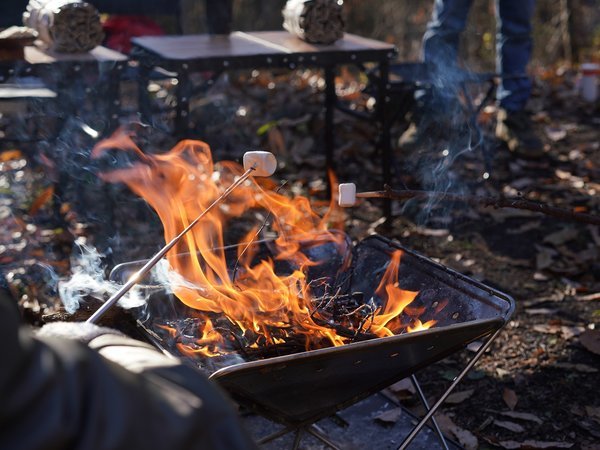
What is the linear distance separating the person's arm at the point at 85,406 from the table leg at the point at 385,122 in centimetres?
406

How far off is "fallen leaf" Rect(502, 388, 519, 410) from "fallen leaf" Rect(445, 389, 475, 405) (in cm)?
15

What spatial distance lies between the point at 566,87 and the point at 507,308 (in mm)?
6691

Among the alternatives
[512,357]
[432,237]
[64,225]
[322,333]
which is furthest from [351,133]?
[322,333]

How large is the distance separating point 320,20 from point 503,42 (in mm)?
2093

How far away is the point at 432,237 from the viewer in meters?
5.28

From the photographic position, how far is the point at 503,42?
21.5ft

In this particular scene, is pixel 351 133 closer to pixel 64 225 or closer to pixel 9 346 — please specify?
pixel 64 225

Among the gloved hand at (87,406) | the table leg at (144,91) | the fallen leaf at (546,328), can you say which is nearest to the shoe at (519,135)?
the fallen leaf at (546,328)

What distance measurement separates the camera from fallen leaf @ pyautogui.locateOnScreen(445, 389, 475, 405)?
12.0 ft

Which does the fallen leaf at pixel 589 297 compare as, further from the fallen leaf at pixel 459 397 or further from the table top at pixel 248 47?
the table top at pixel 248 47

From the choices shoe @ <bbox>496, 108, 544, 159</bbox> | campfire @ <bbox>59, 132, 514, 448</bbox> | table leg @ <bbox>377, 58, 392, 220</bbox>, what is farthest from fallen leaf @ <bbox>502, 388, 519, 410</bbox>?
shoe @ <bbox>496, 108, 544, 159</bbox>

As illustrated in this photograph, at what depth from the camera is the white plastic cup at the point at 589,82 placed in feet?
26.4

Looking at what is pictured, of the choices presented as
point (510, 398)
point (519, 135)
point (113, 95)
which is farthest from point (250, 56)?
point (519, 135)

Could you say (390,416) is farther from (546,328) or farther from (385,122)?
(385,122)
